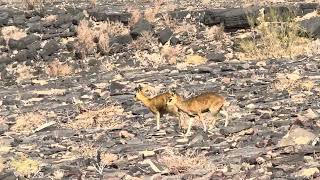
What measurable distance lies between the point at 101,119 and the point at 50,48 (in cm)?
1245

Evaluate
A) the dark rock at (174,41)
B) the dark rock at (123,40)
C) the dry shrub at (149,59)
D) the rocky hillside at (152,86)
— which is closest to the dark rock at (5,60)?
the rocky hillside at (152,86)

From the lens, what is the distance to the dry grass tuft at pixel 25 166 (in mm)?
9579

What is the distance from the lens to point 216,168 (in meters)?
8.36

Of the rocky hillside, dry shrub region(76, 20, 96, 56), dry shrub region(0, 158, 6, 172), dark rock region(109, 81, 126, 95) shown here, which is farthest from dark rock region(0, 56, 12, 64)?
dry shrub region(0, 158, 6, 172)

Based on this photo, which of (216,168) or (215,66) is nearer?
(216,168)

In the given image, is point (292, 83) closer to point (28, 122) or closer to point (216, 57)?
point (28, 122)

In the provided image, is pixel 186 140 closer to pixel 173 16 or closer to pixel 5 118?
pixel 5 118

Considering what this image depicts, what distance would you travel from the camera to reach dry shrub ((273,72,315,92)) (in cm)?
1337

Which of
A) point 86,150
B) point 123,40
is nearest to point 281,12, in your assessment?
point 123,40

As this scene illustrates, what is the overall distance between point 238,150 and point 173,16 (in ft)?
57.8

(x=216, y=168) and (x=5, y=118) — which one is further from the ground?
(x=216, y=168)

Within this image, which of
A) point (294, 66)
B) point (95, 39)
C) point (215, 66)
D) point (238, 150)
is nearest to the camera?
point (238, 150)

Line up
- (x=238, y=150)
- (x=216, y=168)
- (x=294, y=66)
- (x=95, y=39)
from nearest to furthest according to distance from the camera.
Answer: (x=216, y=168), (x=238, y=150), (x=294, y=66), (x=95, y=39)

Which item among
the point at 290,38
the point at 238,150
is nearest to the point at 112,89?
the point at 290,38
